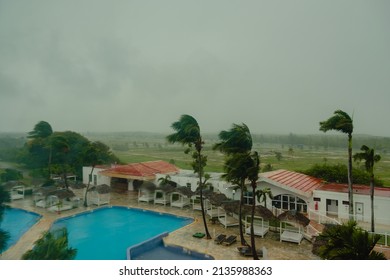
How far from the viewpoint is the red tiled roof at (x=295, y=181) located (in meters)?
9.54

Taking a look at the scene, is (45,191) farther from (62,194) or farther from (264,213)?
(264,213)

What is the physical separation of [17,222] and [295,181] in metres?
10.2

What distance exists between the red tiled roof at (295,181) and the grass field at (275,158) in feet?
2.37

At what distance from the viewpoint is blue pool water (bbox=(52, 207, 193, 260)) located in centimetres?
744

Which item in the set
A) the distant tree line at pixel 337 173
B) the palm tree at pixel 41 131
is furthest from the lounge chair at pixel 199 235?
the palm tree at pixel 41 131

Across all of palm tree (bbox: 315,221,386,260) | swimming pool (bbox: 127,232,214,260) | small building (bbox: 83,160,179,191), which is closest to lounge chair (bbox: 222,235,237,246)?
swimming pool (bbox: 127,232,214,260)

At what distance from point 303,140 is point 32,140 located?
15016mm

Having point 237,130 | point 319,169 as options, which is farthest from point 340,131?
point 319,169

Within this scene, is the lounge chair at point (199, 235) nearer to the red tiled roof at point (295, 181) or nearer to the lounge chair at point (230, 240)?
the lounge chair at point (230, 240)

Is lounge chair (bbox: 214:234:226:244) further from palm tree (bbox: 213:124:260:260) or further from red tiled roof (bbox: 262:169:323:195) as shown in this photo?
red tiled roof (bbox: 262:169:323:195)

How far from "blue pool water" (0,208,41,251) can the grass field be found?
5.72 metres
